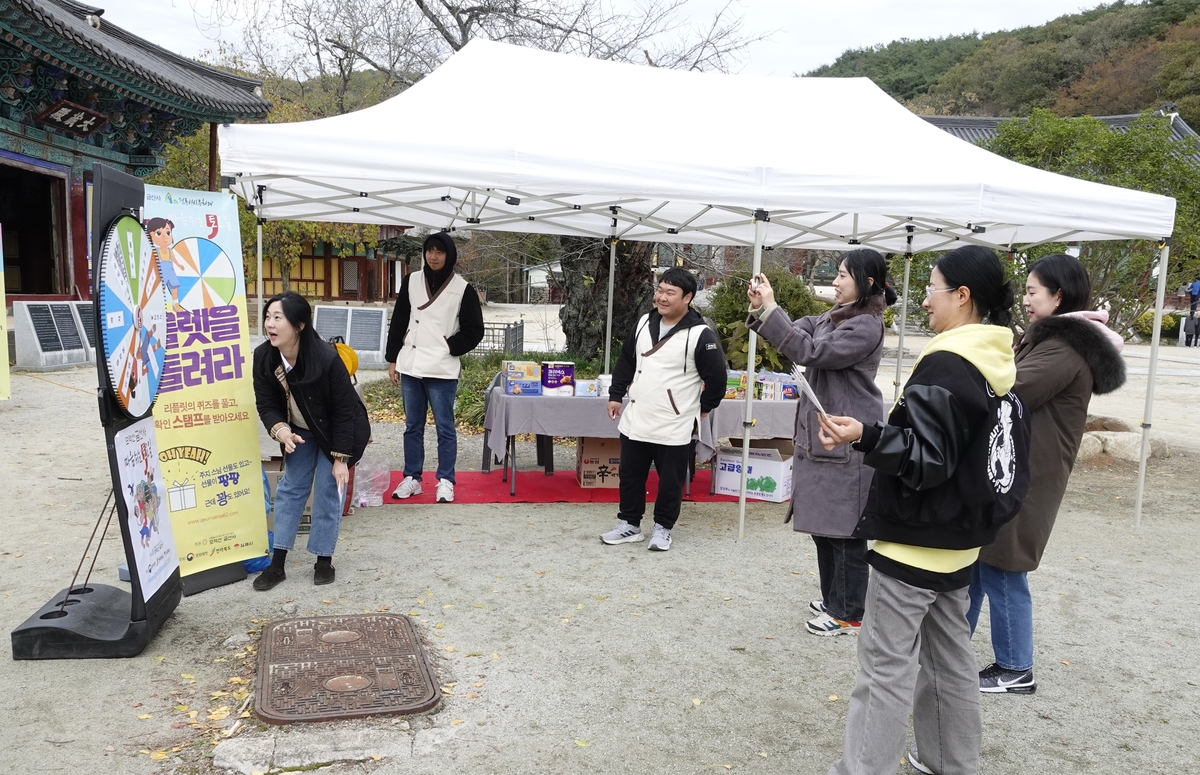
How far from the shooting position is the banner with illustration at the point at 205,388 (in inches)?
153

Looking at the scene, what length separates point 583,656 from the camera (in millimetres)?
3594

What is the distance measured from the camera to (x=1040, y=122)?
8898 millimetres

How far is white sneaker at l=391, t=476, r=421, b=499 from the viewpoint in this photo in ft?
19.6

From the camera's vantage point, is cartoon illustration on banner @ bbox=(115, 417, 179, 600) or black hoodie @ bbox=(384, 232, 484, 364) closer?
cartoon illustration on banner @ bbox=(115, 417, 179, 600)

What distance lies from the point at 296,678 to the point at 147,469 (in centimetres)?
111

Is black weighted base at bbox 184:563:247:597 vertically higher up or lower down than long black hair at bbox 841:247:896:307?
lower down

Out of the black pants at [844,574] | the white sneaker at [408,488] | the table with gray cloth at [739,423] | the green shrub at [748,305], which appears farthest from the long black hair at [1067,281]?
the green shrub at [748,305]

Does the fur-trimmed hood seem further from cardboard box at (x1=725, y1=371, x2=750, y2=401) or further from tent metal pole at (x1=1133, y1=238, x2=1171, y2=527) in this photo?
cardboard box at (x1=725, y1=371, x2=750, y2=401)

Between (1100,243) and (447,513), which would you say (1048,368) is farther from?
(1100,243)

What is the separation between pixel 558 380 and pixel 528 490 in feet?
3.12

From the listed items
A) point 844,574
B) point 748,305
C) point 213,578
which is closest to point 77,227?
point 748,305

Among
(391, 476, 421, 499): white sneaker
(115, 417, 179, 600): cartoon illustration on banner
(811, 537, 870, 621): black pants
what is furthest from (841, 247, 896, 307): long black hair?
(391, 476, 421, 499): white sneaker

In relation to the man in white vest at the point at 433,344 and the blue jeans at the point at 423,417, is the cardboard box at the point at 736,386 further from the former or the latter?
the blue jeans at the point at 423,417

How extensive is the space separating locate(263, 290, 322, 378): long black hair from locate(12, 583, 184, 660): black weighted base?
1.24 metres
